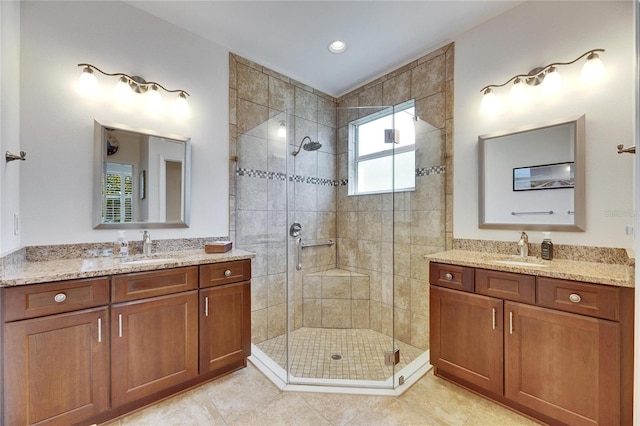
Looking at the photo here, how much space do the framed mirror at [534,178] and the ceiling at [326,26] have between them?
98 centimetres

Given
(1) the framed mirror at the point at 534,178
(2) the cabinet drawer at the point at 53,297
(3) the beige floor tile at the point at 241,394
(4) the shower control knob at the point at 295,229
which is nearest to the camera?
(2) the cabinet drawer at the point at 53,297

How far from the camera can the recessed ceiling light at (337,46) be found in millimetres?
2408

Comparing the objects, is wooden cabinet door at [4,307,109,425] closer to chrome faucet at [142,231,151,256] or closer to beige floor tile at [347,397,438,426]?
chrome faucet at [142,231,151,256]

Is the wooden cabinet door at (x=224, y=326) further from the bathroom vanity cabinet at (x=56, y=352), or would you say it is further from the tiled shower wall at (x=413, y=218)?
the tiled shower wall at (x=413, y=218)

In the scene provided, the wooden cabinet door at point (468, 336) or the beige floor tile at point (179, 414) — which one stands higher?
the wooden cabinet door at point (468, 336)

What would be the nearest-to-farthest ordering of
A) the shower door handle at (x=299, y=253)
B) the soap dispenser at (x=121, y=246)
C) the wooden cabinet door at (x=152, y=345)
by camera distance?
the wooden cabinet door at (x=152, y=345), the soap dispenser at (x=121, y=246), the shower door handle at (x=299, y=253)

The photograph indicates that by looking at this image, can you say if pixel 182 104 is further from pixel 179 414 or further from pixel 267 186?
pixel 179 414

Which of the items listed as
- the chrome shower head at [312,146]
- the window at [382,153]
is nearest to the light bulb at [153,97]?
the chrome shower head at [312,146]

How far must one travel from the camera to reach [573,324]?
1.42 metres

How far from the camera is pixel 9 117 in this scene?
1.52m

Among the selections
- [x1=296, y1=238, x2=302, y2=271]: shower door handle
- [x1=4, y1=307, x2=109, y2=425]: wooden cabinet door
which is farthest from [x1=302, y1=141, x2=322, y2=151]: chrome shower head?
[x1=4, y1=307, x2=109, y2=425]: wooden cabinet door

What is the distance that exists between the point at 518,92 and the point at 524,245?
1.14m

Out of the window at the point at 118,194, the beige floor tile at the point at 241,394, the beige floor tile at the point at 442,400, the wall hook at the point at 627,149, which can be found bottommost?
the beige floor tile at the point at 241,394

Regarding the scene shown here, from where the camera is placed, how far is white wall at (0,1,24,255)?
1.43 m
